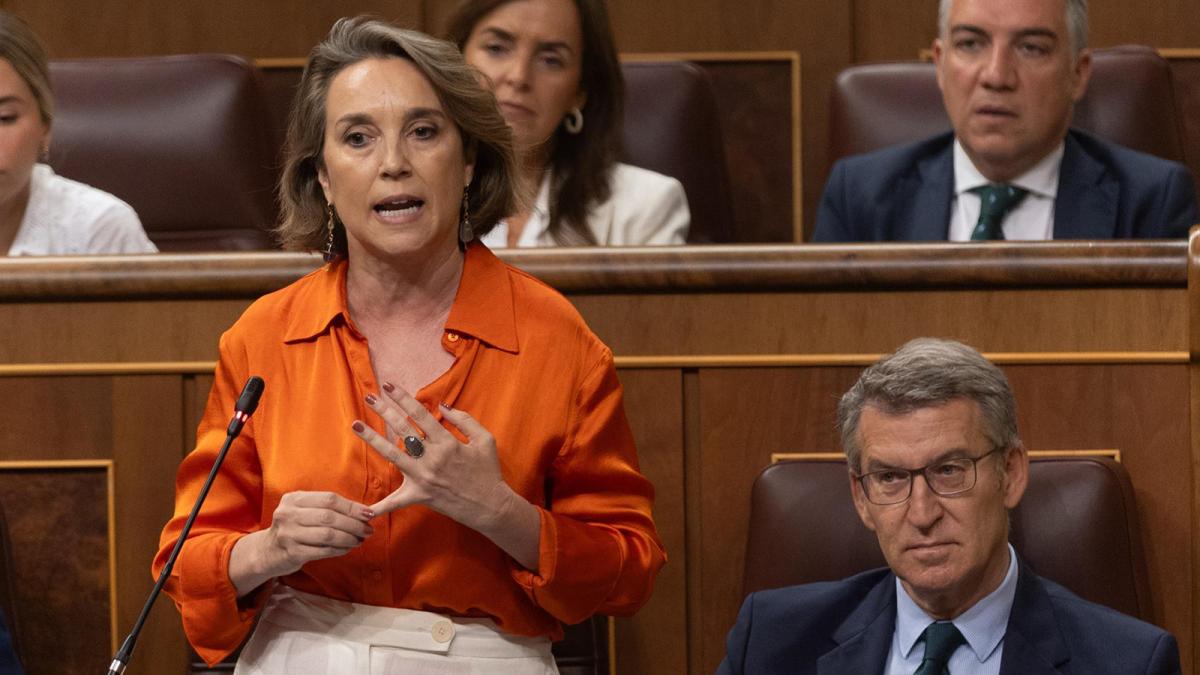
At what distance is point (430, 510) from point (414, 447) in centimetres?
10

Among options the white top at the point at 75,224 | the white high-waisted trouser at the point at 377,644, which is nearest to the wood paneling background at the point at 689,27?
the white top at the point at 75,224

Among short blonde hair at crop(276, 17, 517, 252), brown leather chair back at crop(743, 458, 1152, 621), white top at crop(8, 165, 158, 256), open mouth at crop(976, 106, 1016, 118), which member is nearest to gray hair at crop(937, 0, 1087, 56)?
open mouth at crop(976, 106, 1016, 118)

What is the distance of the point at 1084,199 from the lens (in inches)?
73.6

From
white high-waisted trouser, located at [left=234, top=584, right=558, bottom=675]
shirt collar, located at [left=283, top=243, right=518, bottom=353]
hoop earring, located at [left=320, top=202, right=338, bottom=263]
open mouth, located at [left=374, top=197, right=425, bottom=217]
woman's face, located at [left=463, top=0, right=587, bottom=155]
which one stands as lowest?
white high-waisted trouser, located at [left=234, top=584, right=558, bottom=675]

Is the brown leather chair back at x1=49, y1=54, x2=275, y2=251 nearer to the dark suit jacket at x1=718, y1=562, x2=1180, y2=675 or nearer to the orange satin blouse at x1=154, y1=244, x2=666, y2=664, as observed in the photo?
the orange satin blouse at x1=154, y1=244, x2=666, y2=664

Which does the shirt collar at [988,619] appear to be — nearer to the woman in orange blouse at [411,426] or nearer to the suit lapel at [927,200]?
the woman in orange blouse at [411,426]

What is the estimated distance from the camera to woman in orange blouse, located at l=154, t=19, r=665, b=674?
1.20m

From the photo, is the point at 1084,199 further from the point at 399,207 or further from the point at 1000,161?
the point at 399,207

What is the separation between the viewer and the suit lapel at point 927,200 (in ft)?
6.24

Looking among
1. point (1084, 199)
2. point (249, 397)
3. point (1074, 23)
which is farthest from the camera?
point (1074, 23)

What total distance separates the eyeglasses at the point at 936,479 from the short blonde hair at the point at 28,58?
1105 millimetres

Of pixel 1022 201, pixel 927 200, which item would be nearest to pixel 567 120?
pixel 927 200

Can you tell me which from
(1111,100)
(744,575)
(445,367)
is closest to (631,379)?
(744,575)

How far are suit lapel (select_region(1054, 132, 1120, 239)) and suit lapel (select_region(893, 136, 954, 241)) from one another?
0.12 meters
